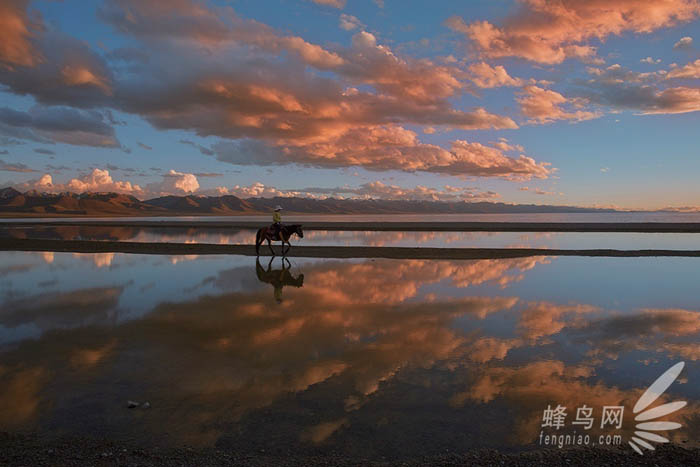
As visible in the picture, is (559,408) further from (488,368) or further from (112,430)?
(112,430)

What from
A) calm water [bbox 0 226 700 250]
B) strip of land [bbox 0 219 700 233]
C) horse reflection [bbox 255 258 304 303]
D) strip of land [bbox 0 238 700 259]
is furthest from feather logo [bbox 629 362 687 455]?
strip of land [bbox 0 219 700 233]

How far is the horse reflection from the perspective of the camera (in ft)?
50.1

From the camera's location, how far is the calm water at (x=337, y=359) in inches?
207

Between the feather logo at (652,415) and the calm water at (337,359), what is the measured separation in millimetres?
134

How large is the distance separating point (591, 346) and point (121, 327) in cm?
1116

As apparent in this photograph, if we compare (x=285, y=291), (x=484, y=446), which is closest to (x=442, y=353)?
(x=484, y=446)

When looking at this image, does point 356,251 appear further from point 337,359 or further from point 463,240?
point 337,359

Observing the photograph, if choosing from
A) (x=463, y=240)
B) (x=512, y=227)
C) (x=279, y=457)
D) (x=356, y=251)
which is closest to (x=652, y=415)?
(x=279, y=457)

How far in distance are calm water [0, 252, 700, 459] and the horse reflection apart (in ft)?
1.02

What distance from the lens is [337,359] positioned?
25.2 ft

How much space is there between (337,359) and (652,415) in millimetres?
5090

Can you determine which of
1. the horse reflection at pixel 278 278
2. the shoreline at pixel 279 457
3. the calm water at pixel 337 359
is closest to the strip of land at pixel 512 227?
the horse reflection at pixel 278 278

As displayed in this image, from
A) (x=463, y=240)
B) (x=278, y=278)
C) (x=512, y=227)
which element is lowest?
(x=278, y=278)

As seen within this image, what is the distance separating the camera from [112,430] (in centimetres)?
519
